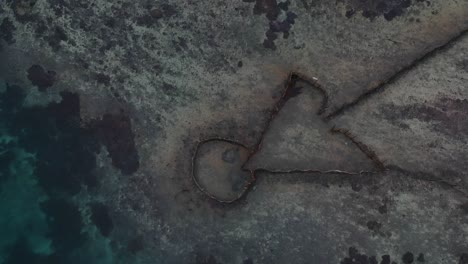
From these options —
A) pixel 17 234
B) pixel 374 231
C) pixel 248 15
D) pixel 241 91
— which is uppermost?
pixel 248 15

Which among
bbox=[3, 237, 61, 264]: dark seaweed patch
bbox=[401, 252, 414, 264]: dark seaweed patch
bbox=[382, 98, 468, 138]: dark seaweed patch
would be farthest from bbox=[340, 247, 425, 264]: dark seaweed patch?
bbox=[3, 237, 61, 264]: dark seaweed patch

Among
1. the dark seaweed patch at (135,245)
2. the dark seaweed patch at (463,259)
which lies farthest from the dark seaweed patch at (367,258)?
the dark seaweed patch at (135,245)

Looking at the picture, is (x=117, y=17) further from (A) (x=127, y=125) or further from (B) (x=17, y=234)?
(B) (x=17, y=234)

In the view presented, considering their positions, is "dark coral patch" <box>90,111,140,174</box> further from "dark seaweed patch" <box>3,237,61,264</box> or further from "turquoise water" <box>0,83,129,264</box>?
"dark seaweed patch" <box>3,237,61,264</box>

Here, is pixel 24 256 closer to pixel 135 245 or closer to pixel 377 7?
pixel 135 245

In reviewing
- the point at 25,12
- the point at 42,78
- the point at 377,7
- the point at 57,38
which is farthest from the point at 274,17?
the point at 25,12

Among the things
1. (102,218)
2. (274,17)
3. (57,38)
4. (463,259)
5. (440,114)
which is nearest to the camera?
(463,259)

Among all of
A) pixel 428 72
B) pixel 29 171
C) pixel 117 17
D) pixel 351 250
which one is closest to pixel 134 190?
pixel 29 171

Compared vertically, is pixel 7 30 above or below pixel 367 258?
above

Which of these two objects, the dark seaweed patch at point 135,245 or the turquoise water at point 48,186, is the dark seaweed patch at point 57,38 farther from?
the dark seaweed patch at point 135,245
